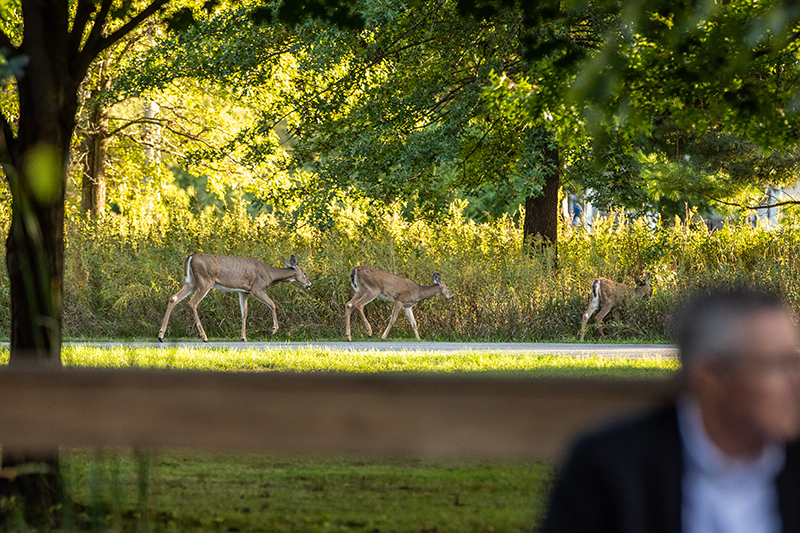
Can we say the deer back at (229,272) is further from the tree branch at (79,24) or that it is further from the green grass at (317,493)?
the tree branch at (79,24)

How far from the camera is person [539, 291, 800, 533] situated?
60.9 inches

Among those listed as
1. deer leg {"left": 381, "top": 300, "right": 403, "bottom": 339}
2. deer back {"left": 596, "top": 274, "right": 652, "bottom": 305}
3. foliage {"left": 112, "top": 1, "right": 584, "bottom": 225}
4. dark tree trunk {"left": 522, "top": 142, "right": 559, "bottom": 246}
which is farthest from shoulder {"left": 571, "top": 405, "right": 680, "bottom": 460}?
dark tree trunk {"left": 522, "top": 142, "right": 559, "bottom": 246}

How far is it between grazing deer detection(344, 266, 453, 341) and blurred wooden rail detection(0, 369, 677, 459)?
46.9 ft

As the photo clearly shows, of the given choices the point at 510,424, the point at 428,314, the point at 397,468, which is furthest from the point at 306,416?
the point at 428,314

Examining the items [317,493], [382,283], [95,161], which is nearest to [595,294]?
[382,283]

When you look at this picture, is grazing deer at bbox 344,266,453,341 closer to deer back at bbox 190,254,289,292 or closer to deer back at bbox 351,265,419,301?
deer back at bbox 351,265,419,301

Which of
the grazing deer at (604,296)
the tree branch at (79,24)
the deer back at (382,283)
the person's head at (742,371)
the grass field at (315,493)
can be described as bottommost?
the grass field at (315,493)

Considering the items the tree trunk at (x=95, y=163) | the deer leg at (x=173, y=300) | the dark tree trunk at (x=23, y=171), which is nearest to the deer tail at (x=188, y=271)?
the deer leg at (x=173, y=300)

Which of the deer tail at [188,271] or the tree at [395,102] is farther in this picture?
the deer tail at [188,271]

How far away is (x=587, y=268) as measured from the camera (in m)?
18.9

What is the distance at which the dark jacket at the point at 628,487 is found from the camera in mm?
1606

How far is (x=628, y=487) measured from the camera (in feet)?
5.26

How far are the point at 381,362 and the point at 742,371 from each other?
34.2 ft

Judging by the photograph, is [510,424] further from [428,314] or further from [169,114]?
[169,114]
